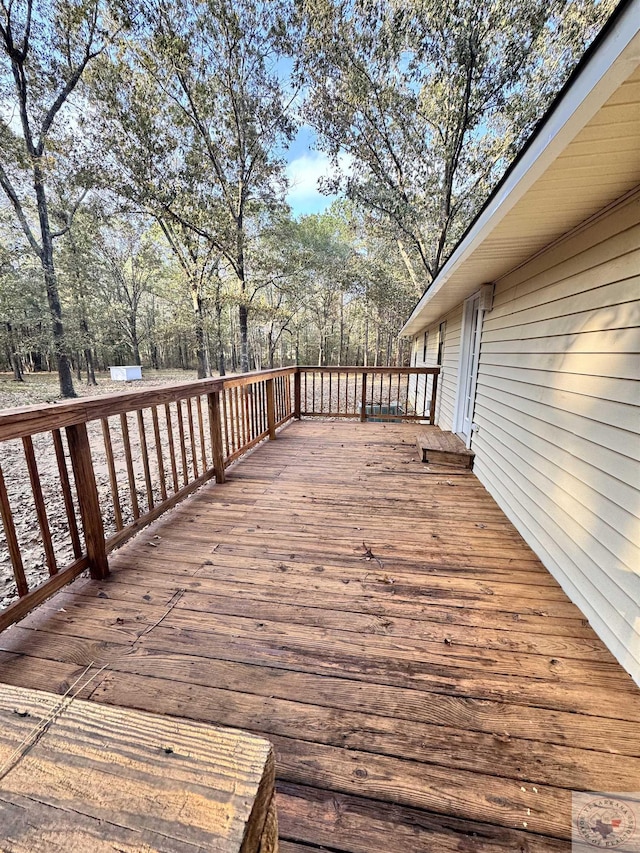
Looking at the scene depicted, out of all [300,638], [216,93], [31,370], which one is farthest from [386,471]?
[31,370]

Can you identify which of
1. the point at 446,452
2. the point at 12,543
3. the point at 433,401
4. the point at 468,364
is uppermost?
the point at 468,364

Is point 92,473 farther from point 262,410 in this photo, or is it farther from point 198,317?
point 198,317

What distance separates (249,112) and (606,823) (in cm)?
1251

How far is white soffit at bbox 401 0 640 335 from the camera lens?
109 cm

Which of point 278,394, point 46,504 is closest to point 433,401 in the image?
point 278,394

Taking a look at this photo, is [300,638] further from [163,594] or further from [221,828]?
[221,828]

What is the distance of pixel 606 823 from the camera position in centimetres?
103

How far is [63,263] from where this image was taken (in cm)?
1270

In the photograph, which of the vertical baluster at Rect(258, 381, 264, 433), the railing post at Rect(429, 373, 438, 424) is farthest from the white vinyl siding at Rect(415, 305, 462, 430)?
the vertical baluster at Rect(258, 381, 264, 433)

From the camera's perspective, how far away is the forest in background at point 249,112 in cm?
693

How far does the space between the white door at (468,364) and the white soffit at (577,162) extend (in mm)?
1530

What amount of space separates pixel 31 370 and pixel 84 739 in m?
31.1

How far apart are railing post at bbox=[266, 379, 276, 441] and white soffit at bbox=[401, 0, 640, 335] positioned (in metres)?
2.97

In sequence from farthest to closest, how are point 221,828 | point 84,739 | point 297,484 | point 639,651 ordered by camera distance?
point 297,484 → point 639,651 → point 84,739 → point 221,828
